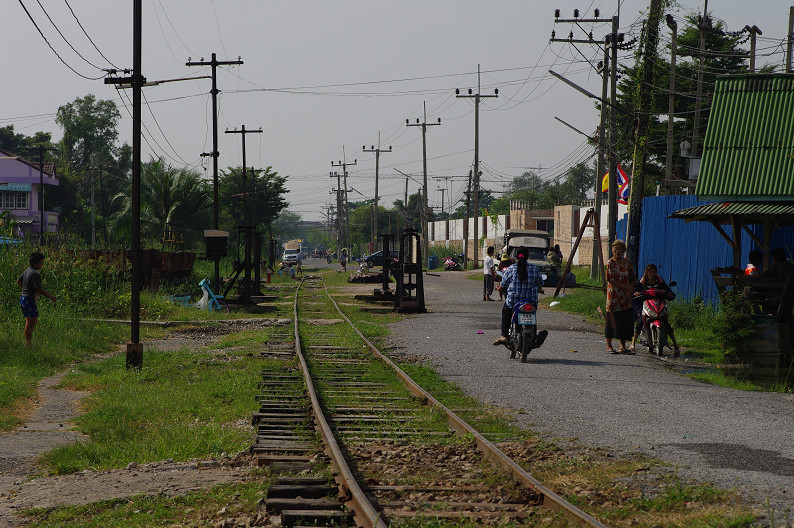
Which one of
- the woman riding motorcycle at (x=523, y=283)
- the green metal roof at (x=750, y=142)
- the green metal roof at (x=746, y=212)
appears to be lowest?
the woman riding motorcycle at (x=523, y=283)

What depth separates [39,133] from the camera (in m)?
90.1

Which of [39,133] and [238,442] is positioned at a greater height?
[39,133]

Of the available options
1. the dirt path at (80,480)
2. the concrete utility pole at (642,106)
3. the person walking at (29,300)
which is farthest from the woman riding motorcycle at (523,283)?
the concrete utility pole at (642,106)

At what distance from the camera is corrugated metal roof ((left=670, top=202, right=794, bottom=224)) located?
Answer: 13.8 meters

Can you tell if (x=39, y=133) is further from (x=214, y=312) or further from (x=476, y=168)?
(x=214, y=312)

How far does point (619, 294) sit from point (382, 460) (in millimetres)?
8540

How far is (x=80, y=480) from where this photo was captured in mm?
6969

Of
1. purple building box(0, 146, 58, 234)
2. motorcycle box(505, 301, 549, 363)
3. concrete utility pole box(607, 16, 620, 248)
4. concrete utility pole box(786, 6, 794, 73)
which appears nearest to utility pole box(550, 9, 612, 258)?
concrete utility pole box(607, 16, 620, 248)

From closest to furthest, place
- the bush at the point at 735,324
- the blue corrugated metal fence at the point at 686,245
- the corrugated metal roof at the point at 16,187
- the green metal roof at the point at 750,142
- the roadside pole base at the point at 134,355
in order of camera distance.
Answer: the bush at the point at 735,324
the roadside pole base at the point at 134,355
the green metal roof at the point at 750,142
the blue corrugated metal fence at the point at 686,245
the corrugated metal roof at the point at 16,187

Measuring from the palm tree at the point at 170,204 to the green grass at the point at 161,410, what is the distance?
41914mm

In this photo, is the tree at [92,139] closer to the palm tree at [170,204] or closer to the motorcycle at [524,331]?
the palm tree at [170,204]

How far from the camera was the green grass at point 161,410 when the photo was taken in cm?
797

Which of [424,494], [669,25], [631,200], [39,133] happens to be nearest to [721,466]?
[424,494]

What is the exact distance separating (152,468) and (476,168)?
52.8 meters
